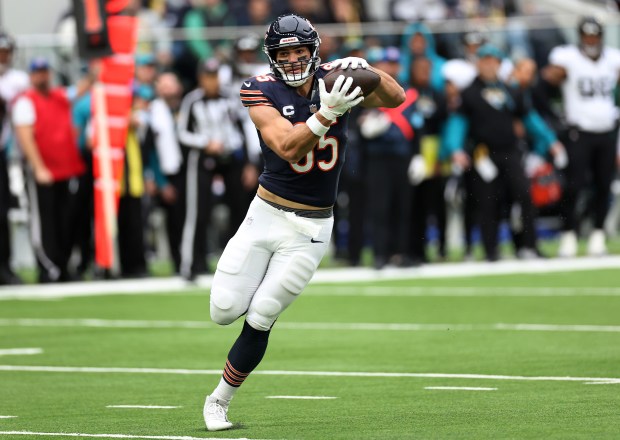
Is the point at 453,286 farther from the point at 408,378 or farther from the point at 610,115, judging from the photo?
the point at 408,378

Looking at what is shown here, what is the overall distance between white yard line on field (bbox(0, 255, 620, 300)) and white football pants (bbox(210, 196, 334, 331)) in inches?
290

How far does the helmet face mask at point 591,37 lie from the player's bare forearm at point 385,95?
35.5 ft

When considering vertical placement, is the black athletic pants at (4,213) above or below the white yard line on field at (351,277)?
above

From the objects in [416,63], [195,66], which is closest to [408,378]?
[416,63]

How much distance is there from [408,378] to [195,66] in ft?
35.9

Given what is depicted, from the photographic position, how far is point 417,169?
18.7 metres

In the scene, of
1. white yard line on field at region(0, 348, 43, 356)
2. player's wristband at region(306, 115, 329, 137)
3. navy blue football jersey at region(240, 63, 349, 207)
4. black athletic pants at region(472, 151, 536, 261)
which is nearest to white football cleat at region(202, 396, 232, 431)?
navy blue football jersey at region(240, 63, 349, 207)

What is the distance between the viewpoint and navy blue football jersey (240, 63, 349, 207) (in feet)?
25.9

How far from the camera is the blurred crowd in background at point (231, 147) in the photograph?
17.1 meters

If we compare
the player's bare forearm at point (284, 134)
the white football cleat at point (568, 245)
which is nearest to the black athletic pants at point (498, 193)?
the white football cleat at point (568, 245)

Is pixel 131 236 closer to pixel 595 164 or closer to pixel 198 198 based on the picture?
pixel 198 198

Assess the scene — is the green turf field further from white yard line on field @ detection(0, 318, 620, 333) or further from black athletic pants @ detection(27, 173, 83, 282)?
black athletic pants @ detection(27, 173, 83, 282)

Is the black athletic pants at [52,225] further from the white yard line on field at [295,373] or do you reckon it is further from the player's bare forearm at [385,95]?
the player's bare forearm at [385,95]

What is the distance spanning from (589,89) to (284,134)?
38.2ft
